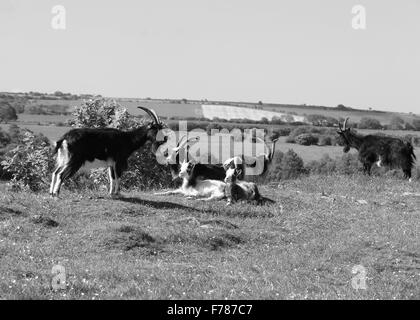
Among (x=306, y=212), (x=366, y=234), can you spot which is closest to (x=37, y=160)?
(x=306, y=212)

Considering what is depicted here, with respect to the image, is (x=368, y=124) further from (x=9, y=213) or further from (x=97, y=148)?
(x=9, y=213)

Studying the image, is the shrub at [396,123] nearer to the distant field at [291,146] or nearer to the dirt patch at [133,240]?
the distant field at [291,146]

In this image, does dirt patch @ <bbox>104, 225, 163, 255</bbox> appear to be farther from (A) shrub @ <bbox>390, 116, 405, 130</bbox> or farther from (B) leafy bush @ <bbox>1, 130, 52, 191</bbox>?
(A) shrub @ <bbox>390, 116, 405, 130</bbox>

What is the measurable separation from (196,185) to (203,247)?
6.43 m

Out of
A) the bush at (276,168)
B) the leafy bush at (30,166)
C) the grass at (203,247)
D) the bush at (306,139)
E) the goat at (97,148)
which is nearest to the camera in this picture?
the grass at (203,247)

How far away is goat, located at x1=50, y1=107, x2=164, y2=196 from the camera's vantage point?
17891 mm

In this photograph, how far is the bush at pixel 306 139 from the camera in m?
67.1

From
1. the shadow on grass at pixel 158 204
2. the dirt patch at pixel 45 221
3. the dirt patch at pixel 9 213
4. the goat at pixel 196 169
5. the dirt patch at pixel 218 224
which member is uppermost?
the goat at pixel 196 169

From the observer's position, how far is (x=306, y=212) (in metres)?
19.1

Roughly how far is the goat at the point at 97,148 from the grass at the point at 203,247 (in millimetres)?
623

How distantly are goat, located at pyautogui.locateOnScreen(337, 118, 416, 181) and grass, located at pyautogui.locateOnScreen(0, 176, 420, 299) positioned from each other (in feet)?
26.2

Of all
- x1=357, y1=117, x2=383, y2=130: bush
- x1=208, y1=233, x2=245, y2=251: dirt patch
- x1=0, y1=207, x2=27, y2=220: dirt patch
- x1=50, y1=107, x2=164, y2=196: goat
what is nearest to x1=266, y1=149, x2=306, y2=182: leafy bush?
x1=357, y1=117, x2=383, y2=130: bush

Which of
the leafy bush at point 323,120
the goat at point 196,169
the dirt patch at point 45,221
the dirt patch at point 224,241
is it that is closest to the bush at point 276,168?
the goat at point 196,169
